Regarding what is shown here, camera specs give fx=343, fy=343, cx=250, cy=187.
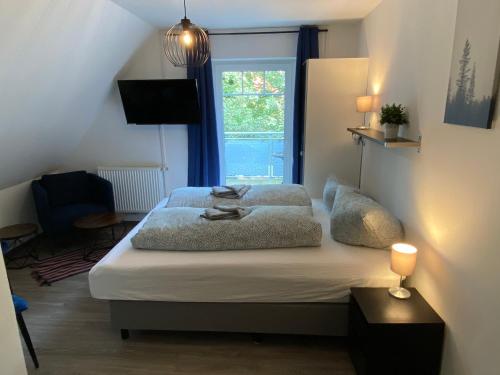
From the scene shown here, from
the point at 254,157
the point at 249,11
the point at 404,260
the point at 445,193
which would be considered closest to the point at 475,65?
the point at 445,193

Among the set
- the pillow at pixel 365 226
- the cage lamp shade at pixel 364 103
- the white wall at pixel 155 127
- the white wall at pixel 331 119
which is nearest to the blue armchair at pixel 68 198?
the white wall at pixel 155 127

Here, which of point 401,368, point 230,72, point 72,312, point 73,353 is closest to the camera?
point 401,368

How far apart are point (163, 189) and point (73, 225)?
1.26 m

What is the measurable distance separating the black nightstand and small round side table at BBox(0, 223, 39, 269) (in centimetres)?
340

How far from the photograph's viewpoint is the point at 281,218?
8.43ft

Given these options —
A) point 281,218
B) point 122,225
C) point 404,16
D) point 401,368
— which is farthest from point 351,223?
point 122,225

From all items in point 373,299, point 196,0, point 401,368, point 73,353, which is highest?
point 196,0

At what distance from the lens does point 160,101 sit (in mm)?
4238

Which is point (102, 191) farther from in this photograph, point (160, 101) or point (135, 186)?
point (160, 101)

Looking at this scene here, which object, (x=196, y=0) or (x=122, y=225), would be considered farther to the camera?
(x=122, y=225)

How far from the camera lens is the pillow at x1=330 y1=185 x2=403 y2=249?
243cm

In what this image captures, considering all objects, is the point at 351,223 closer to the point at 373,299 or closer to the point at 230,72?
the point at 373,299

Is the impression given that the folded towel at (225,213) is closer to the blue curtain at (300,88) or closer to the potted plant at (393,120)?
the potted plant at (393,120)

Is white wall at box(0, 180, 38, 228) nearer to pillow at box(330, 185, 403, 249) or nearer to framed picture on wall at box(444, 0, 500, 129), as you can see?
pillow at box(330, 185, 403, 249)
